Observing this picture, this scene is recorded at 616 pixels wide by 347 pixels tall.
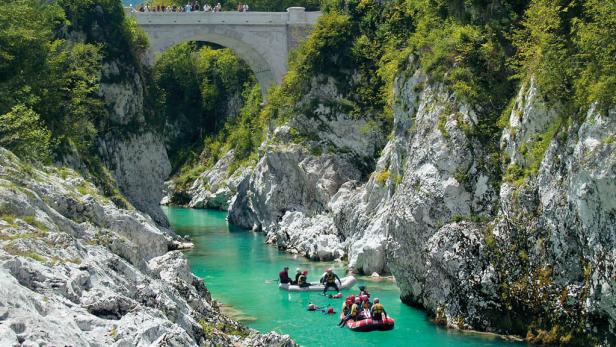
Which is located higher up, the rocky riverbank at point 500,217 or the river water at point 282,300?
the rocky riverbank at point 500,217

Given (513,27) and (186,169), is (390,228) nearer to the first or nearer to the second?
(513,27)

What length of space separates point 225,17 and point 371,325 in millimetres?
29411

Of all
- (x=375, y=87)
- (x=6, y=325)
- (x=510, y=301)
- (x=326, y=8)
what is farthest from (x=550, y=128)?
(x=326, y=8)

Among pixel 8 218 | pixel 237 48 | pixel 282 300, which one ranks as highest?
pixel 237 48

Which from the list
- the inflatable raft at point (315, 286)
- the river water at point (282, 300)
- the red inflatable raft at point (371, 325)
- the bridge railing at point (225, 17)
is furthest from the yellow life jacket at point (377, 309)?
the bridge railing at point (225, 17)

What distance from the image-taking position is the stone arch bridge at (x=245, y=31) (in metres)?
48.6

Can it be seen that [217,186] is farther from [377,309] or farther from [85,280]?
[85,280]

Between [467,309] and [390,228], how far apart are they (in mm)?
4408

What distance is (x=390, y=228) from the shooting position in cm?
2695

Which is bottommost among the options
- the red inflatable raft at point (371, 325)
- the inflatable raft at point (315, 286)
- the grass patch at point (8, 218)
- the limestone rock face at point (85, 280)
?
the red inflatable raft at point (371, 325)

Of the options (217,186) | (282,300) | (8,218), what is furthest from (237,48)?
(8,218)

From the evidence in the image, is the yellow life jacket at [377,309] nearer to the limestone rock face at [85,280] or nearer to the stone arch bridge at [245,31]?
the limestone rock face at [85,280]

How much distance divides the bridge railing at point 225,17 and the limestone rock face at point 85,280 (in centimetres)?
2834

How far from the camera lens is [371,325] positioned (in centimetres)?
2364
